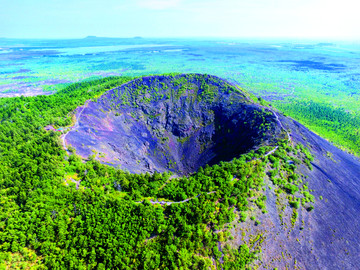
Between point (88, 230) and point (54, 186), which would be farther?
point (54, 186)

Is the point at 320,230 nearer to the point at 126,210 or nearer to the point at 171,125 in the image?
the point at 126,210

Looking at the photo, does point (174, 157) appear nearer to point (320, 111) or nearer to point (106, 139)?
point (106, 139)

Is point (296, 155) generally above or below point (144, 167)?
above

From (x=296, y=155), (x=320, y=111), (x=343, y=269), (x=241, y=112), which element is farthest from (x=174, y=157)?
(x=320, y=111)

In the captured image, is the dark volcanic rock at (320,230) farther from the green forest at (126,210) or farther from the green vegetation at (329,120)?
the green vegetation at (329,120)

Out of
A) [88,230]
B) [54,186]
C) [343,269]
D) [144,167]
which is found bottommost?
[343,269]

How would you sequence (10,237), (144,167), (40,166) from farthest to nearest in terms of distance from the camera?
(144,167) → (40,166) → (10,237)

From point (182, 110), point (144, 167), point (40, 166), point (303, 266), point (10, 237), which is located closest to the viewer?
point (10, 237)
